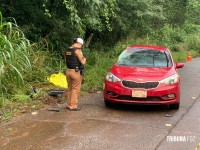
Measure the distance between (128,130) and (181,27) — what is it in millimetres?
28908

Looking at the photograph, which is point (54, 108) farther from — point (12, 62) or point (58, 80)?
point (58, 80)

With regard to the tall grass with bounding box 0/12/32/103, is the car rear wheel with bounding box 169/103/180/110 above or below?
below

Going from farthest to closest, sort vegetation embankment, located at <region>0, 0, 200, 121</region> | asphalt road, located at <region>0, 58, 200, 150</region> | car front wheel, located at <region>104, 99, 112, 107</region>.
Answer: vegetation embankment, located at <region>0, 0, 200, 121</region> < car front wheel, located at <region>104, 99, 112, 107</region> < asphalt road, located at <region>0, 58, 200, 150</region>

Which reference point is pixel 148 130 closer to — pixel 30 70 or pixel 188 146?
pixel 188 146

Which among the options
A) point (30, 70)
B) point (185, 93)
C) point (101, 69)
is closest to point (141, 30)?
point (101, 69)

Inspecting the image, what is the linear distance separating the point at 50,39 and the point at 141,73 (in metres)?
5.91

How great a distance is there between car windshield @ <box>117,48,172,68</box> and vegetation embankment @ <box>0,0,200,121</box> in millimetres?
1939

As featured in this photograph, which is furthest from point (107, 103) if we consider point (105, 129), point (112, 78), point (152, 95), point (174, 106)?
point (105, 129)

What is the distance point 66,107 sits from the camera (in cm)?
916

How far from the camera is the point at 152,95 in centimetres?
847

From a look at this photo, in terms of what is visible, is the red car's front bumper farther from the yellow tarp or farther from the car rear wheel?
the yellow tarp

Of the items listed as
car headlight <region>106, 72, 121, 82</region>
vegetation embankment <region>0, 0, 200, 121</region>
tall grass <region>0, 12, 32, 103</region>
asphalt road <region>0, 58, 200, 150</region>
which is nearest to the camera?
asphalt road <region>0, 58, 200, 150</region>

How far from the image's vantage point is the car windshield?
9.59 m
